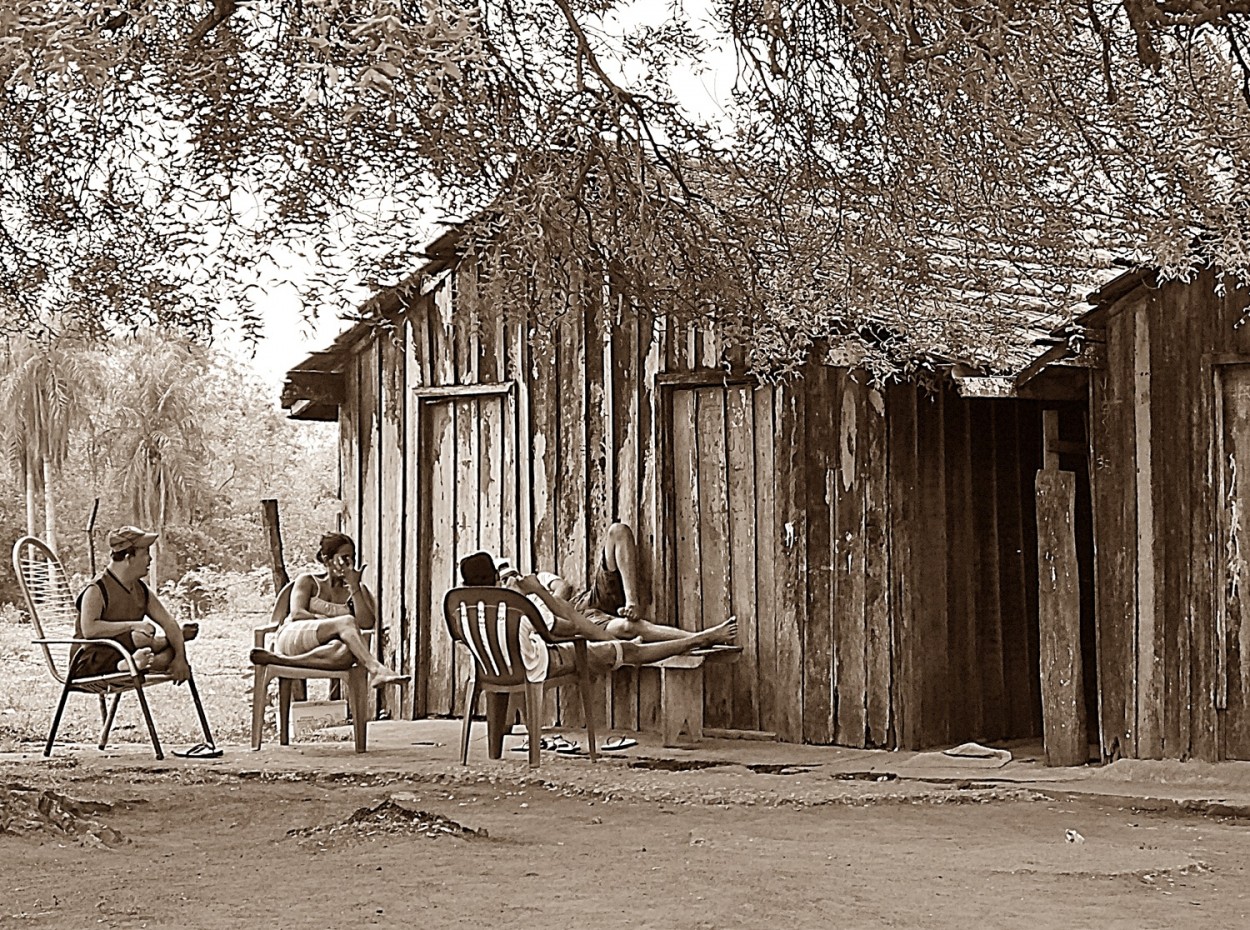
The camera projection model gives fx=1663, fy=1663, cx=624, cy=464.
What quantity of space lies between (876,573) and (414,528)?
3.81 meters

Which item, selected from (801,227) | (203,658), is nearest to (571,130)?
(801,227)

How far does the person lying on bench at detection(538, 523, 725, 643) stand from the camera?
1107 centimetres

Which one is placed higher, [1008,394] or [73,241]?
[73,241]

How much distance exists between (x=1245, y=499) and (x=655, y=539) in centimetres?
399

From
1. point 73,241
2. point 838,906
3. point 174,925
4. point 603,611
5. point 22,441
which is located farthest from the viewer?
point 22,441

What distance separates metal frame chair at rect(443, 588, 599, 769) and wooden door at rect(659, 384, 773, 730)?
1.38 meters

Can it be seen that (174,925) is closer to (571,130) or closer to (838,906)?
(838,906)

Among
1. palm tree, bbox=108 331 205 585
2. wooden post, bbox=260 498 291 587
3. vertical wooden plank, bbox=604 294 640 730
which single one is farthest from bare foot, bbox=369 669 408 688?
palm tree, bbox=108 331 205 585

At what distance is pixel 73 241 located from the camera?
8180 mm

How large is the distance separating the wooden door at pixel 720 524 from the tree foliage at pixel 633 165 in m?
2.50

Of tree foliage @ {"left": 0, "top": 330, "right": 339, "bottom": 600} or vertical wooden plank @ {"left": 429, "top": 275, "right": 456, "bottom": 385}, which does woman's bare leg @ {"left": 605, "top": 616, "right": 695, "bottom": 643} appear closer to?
vertical wooden plank @ {"left": 429, "top": 275, "right": 456, "bottom": 385}

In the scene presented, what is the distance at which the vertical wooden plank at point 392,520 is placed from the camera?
41.4ft

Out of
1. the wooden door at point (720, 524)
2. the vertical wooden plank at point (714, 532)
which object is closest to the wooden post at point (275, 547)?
the wooden door at point (720, 524)

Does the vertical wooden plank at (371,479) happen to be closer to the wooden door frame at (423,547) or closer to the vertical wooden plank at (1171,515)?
the wooden door frame at (423,547)
